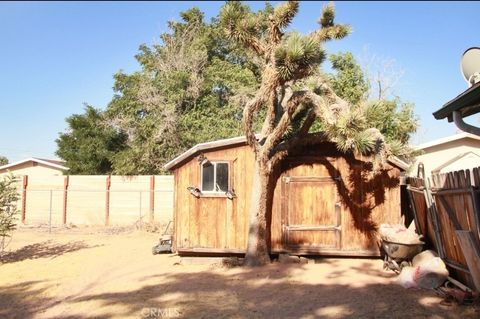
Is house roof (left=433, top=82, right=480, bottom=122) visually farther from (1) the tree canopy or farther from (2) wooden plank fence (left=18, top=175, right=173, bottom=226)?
(2) wooden plank fence (left=18, top=175, right=173, bottom=226)

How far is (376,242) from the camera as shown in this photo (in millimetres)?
10141

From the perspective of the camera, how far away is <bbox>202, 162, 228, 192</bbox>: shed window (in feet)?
34.3

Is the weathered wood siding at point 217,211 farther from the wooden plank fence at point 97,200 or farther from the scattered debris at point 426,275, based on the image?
the wooden plank fence at point 97,200

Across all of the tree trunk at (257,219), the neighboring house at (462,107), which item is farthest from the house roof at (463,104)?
the tree trunk at (257,219)

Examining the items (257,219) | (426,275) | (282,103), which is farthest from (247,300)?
(282,103)

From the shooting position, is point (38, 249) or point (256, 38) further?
point (38, 249)

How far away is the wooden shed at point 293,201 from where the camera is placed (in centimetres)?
1019

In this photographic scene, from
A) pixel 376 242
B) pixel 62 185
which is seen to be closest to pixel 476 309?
pixel 376 242

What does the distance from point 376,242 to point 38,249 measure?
9435 mm

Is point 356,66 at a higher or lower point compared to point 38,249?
higher

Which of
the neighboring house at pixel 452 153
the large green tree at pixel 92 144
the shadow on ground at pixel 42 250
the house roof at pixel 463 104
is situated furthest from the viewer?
the large green tree at pixel 92 144

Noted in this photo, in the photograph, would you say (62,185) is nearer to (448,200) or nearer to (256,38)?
(256,38)

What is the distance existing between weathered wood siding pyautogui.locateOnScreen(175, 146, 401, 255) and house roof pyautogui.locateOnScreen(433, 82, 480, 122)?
182 inches

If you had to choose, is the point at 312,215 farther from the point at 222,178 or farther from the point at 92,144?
the point at 92,144
